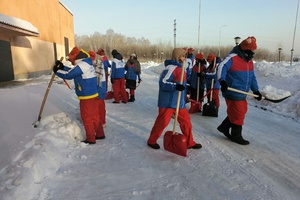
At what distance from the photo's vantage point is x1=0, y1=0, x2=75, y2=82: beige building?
11430 mm

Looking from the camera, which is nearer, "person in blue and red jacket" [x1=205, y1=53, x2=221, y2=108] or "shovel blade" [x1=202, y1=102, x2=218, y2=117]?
"shovel blade" [x1=202, y1=102, x2=218, y2=117]

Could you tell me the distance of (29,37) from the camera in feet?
48.9

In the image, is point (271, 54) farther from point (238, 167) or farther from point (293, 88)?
point (238, 167)

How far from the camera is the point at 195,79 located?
7.16 meters

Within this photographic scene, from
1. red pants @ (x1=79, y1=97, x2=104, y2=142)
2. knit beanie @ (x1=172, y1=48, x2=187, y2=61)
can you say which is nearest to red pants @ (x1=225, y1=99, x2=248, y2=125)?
knit beanie @ (x1=172, y1=48, x2=187, y2=61)

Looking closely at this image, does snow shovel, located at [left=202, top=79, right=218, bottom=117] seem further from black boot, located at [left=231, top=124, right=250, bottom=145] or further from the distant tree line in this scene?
the distant tree line

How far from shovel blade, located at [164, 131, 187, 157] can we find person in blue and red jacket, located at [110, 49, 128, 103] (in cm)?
454

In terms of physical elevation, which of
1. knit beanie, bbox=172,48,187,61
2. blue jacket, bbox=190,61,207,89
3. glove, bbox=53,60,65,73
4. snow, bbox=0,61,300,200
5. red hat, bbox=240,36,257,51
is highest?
red hat, bbox=240,36,257,51

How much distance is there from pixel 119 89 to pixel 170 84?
15.3 ft

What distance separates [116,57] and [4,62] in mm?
7043

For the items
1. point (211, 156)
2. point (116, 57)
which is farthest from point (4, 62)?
point (211, 156)

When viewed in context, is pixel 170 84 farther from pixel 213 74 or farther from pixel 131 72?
pixel 131 72

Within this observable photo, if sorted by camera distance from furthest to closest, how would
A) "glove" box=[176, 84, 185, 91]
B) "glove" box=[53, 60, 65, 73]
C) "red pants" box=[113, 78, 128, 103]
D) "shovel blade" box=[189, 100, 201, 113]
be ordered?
"red pants" box=[113, 78, 128, 103], "shovel blade" box=[189, 100, 201, 113], "glove" box=[53, 60, 65, 73], "glove" box=[176, 84, 185, 91]

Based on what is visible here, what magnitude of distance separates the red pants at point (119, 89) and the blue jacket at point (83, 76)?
3928mm
